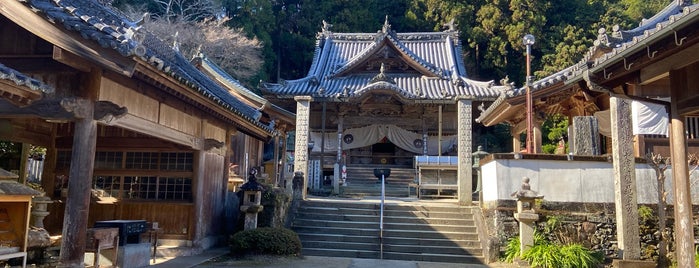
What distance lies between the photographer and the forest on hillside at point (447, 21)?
3412cm

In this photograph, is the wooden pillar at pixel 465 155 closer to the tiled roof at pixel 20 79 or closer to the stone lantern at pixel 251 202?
the stone lantern at pixel 251 202

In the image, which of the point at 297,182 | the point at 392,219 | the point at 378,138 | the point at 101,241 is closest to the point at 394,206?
the point at 392,219

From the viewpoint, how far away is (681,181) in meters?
6.40

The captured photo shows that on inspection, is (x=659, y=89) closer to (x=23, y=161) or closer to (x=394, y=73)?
(x=23, y=161)

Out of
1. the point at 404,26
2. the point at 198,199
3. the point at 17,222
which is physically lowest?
the point at 17,222

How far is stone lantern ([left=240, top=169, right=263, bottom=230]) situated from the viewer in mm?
12242

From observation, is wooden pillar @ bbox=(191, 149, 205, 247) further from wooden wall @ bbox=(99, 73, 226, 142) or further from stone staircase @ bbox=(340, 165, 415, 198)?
stone staircase @ bbox=(340, 165, 415, 198)

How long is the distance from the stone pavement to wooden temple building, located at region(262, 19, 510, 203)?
11.0 meters

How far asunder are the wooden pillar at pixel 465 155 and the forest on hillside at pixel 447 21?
1625cm

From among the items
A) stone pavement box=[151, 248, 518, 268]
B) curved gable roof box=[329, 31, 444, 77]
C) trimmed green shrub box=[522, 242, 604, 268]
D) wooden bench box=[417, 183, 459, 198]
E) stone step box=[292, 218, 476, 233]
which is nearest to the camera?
trimmed green shrub box=[522, 242, 604, 268]

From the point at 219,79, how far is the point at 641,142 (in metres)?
14.1

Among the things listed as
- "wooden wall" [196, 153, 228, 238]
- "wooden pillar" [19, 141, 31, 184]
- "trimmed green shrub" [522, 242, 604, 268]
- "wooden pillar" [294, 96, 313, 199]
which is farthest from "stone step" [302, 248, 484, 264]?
"wooden pillar" [19, 141, 31, 184]

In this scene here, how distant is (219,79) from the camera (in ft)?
61.0

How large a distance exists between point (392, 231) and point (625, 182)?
6.16 metres
